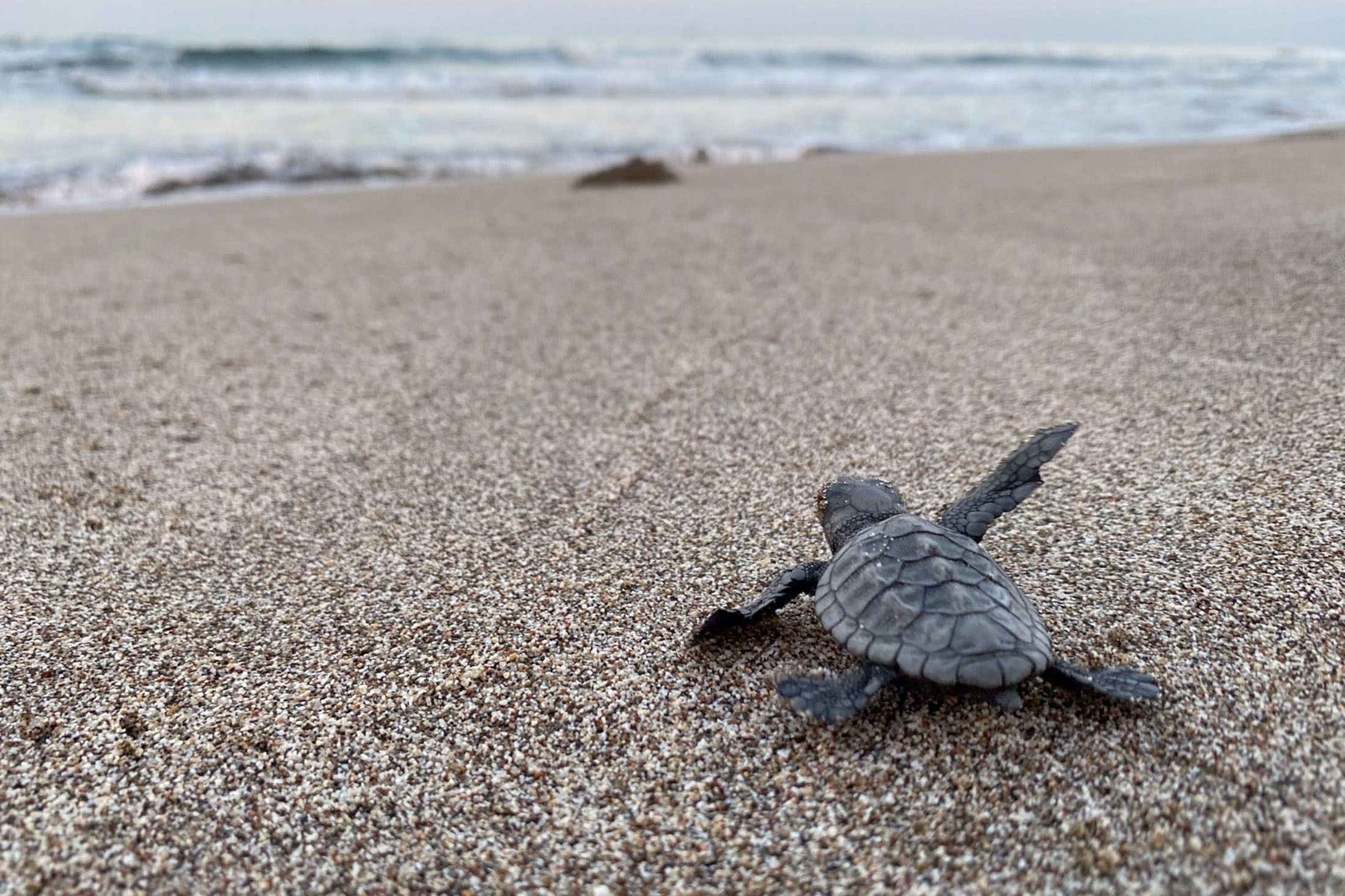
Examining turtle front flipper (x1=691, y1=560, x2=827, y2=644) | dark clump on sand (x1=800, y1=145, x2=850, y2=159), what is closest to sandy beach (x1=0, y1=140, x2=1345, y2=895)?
turtle front flipper (x1=691, y1=560, x2=827, y2=644)

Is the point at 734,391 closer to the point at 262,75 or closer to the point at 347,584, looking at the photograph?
the point at 347,584

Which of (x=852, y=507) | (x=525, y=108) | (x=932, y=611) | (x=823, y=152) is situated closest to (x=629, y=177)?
(x=823, y=152)

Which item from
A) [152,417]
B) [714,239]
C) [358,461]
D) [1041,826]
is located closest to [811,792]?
[1041,826]

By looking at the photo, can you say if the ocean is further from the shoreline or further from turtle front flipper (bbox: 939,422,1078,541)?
turtle front flipper (bbox: 939,422,1078,541)

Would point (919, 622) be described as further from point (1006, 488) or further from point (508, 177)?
point (508, 177)

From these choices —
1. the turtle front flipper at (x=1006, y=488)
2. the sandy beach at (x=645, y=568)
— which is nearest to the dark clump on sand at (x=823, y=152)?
the sandy beach at (x=645, y=568)

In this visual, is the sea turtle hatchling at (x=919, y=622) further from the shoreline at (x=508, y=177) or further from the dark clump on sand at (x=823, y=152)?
the dark clump on sand at (x=823, y=152)
